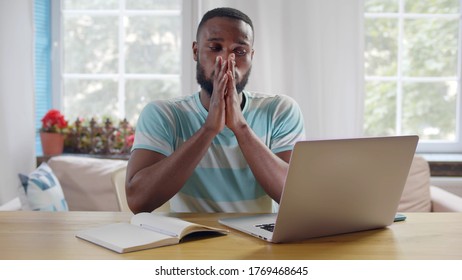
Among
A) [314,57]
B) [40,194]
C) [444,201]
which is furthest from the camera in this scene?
[314,57]

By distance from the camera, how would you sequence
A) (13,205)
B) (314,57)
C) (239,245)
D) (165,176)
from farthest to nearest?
(314,57) < (13,205) < (165,176) < (239,245)

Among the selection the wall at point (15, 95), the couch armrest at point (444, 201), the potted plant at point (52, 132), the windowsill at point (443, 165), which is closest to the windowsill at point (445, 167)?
the windowsill at point (443, 165)

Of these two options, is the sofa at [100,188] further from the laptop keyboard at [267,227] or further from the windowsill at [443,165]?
the laptop keyboard at [267,227]

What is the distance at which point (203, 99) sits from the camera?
6.98ft

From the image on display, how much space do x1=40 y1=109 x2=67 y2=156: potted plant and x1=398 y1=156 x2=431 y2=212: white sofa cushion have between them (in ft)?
6.49

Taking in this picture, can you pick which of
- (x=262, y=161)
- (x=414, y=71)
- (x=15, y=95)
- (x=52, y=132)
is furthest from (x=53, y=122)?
(x=414, y=71)

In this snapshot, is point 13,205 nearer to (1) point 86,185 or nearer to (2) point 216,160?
(1) point 86,185

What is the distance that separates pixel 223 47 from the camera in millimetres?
2080

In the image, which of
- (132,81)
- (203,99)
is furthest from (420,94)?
(203,99)

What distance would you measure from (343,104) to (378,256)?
91.9 inches

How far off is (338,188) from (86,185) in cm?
209

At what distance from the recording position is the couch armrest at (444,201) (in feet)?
9.59

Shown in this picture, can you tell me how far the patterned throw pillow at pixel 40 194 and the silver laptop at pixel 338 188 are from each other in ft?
5.10

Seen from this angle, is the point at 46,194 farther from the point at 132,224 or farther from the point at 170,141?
the point at 132,224
